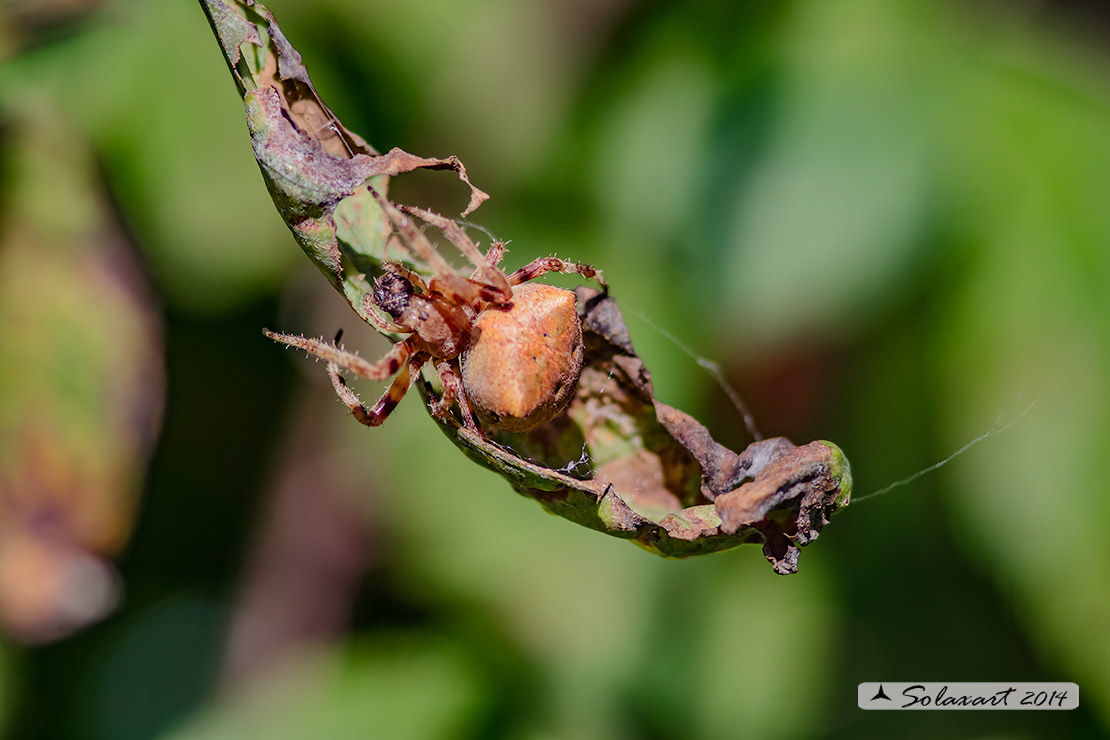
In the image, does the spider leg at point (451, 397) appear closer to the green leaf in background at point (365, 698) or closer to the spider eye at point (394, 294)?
the spider eye at point (394, 294)

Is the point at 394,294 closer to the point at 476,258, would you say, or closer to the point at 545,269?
the point at 476,258

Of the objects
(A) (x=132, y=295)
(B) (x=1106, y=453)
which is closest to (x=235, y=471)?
(A) (x=132, y=295)

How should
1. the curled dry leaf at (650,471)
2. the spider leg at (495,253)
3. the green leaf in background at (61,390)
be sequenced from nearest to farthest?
the curled dry leaf at (650,471), the spider leg at (495,253), the green leaf in background at (61,390)

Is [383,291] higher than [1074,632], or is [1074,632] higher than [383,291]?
[1074,632]

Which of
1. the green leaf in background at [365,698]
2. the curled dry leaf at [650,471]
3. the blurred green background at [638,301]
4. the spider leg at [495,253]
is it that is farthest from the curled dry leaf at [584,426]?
the green leaf in background at [365,698]

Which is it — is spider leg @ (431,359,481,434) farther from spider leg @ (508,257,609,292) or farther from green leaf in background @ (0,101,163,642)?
green leaf in background @ (0,101,163,642)

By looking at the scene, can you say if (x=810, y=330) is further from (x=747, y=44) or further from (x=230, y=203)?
(x=230, y=203)

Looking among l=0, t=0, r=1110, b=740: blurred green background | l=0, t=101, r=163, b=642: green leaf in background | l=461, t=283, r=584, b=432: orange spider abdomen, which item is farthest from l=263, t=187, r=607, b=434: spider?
l=0, t=101, r=163, b=642: green leaf in background
